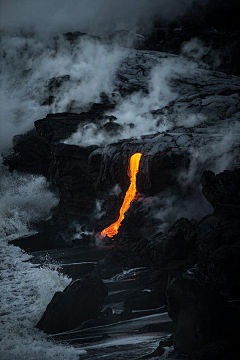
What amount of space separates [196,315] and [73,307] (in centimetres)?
312

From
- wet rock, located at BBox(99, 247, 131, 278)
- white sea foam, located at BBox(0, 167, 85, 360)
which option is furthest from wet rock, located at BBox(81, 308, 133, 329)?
wet rock, located at BBox(99, 247, 131, 278)

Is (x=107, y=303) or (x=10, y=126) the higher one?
(x=10, y=126)

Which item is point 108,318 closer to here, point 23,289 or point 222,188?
point 23,289

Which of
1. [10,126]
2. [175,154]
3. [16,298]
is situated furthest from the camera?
[10,126]

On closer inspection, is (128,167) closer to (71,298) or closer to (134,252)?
(134,252)

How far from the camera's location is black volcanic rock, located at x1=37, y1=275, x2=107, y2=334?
28.2ft

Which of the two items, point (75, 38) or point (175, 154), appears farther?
point (75, 38)

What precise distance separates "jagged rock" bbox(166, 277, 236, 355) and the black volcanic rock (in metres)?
2.14

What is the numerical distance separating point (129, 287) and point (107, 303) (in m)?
1.23

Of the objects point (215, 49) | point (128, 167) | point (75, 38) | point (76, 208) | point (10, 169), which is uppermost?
point (75, 38)

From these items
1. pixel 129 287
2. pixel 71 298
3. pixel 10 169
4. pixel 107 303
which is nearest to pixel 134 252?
pixel 129 287

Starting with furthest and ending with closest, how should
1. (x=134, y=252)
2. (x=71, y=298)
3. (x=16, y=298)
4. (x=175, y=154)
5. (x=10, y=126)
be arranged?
(x=10, y=126)
(x=175, y=154)
(x=134, y=252)
(x=16, y=298)
(x=71, y=298)

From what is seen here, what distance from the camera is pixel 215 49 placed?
2870 cm

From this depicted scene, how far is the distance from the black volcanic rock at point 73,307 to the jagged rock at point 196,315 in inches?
84.2
